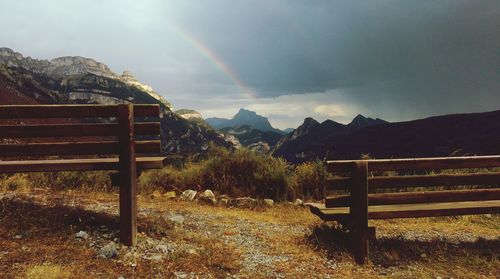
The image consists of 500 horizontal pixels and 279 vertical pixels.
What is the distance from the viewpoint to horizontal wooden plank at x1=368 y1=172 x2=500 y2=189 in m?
5.81

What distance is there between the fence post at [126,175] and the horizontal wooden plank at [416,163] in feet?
9.86

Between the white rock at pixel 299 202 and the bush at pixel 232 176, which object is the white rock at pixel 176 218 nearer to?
the bush at pixel 232 176

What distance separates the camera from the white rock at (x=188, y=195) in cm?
966

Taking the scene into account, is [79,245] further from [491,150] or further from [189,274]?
[491,150]

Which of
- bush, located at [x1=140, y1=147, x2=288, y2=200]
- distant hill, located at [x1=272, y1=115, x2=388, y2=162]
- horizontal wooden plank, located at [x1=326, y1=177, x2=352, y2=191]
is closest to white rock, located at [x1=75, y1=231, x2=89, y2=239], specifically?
horizontal wooden plank, located at [x1=326, y1=177, x2=352, y2=191]

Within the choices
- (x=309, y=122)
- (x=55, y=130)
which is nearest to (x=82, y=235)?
(x=55, y=130)

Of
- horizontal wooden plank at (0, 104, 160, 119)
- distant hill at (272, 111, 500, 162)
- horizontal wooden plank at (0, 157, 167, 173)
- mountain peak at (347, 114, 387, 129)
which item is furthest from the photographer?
mountain peak at (347, 114, 387, 129)

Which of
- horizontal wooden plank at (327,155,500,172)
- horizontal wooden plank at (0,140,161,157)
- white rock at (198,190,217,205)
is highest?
horizontal wooden plank at (0,140,161,157)

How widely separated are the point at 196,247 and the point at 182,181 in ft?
17.0

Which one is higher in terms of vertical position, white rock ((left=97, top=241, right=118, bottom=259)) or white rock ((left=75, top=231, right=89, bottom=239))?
white rock ((left=75, top=231, right=89, bottom=239))

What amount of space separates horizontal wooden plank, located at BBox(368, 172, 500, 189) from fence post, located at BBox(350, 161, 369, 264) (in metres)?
0.24

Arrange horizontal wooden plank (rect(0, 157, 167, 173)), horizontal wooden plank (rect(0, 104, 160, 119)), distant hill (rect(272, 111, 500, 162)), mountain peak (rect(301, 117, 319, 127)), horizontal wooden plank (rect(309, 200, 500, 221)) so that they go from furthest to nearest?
mountain peak (rect(301, 117, 319, 127)) → distant hill (rect(272, 111, 500, 162)) → horizontal wooden plank (rect(309, 200, 500, 221)) → horizontal wooden plank (rect(0, 157, 167, 173)) → horizontal wooden plank (rect(0, 104, 160, 119))

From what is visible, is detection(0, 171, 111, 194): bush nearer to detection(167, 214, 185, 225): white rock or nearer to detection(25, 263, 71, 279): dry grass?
detection(167, 214, 185, 225): white rock

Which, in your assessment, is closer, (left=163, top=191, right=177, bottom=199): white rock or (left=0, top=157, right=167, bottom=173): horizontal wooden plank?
(left=0, top=157, right=167, bottom=173): horizontal wooden plank
